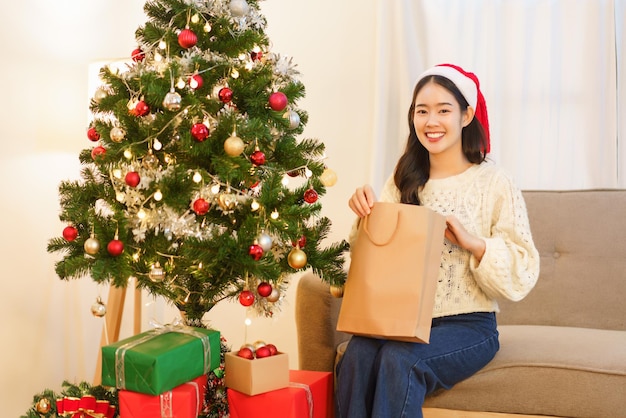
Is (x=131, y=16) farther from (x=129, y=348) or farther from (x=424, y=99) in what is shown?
(x=129, y=348)

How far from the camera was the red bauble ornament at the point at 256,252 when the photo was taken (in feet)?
5.65

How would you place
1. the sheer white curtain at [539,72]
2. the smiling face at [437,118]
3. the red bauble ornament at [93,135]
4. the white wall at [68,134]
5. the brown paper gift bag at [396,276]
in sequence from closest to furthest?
1. the brown paper gift bag at [396,276]
2. the red bauble ornament at [93,135]
3. the smiling face at [437,118]
4. the white wall at [68,134]
5. the sheer white curtain at [539,72]

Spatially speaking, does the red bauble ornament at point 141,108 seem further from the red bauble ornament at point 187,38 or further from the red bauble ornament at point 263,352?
the red bauble ornament at point 263,352

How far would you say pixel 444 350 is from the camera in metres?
1.79

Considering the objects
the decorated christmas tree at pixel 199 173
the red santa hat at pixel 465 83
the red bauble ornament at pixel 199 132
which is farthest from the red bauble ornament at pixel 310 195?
the red santa hat at pixel 465 83

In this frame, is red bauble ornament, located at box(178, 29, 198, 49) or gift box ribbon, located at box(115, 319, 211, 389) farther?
red bauble ornament, located at box(178, 29, 198, 49)

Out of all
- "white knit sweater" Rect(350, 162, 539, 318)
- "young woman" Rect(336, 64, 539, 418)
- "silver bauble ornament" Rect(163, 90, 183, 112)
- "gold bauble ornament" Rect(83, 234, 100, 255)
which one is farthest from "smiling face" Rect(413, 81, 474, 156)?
"gold bauble ornament" Rect(83, 234, 100, 255)

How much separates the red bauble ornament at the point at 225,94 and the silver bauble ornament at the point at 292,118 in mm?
158

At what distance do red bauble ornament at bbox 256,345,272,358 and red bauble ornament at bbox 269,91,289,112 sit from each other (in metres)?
0.62

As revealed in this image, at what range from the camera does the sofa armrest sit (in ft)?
6.79

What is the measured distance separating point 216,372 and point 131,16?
1891 mm

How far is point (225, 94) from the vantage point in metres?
1.82

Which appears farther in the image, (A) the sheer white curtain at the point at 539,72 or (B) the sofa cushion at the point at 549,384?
(A) the sheer white curtain at the point at 539,72

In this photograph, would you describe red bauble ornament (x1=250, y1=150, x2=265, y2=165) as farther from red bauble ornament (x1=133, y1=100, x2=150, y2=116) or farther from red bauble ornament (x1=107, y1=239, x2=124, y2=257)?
red bauble ornament (x1=107, y1=239, x2=124, y2=257)
